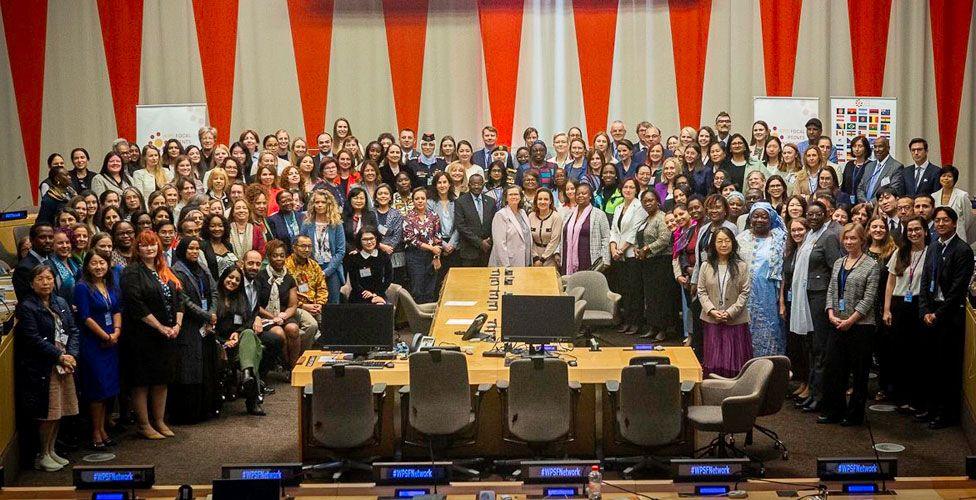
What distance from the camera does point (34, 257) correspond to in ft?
25.8

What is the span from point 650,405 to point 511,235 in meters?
4.37

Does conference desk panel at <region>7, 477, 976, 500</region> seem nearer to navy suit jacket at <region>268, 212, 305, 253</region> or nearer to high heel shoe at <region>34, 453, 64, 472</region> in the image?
high heel shoe at <region>34, 453, 64, 472</region>

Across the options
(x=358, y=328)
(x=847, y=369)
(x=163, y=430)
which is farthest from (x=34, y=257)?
(x=847, y=369)

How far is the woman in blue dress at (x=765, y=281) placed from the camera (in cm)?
904

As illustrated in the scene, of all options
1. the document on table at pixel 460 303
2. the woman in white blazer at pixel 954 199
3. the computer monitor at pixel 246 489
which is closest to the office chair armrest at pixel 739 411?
the document on table at pixel 460 303

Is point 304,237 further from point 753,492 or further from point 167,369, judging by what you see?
point 753,492

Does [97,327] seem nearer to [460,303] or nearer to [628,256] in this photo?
[460,303]

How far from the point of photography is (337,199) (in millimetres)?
11039

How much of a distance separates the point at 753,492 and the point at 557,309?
2423 mm

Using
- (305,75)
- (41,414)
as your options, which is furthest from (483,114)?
(41,414)

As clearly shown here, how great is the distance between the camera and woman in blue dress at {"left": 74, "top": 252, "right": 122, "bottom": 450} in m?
7.79

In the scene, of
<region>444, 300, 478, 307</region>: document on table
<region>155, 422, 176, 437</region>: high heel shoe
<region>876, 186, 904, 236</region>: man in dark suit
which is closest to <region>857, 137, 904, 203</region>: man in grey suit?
<region>876, 186, 904, 236</region>: man in dark suit

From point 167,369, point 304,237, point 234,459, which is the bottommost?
point 234,459

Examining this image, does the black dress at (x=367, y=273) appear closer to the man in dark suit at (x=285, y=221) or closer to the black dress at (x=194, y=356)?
the man in dark suit at (x=285, y=221)
